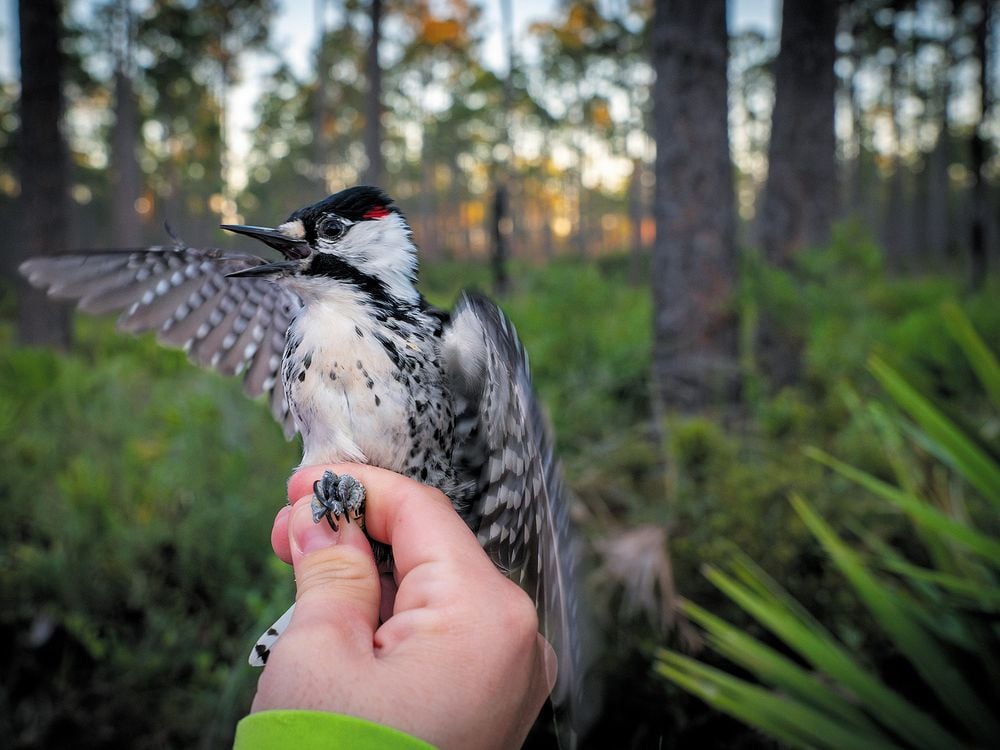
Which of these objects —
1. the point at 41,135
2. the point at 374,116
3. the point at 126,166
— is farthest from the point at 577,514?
the point at 126,166

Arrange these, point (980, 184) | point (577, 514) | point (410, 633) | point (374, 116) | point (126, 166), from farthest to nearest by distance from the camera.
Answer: point (126, 166) < point (980, 184) < point (374, 116) < point (577, 514) < point (410, 633)

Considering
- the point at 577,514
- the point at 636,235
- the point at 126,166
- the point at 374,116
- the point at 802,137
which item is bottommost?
the point at 577,514

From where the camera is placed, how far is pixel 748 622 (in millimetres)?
2994

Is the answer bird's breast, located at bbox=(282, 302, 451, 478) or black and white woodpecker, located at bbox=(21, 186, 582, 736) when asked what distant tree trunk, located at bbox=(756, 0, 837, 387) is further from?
bird's breast, located at bbox=(282, 302, 451, 478)

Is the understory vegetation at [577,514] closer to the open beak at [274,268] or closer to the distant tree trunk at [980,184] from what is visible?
the open beak at [274,268]

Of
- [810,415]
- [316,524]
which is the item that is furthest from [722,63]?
[316,524]

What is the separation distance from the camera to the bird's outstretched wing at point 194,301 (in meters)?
1.52

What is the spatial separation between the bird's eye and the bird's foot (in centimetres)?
47

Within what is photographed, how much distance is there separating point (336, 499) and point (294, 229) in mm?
519

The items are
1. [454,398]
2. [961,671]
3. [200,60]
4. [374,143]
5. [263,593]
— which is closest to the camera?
[454,398]

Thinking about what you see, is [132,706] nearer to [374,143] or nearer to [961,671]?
[961,671]

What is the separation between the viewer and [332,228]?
135 cm

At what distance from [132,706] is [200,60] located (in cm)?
1694

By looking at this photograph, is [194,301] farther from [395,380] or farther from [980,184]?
[980,184]
